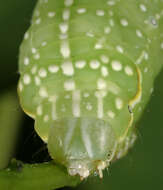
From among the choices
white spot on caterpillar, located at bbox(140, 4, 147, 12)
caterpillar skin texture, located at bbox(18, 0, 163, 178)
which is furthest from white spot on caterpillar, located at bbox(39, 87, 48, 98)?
white spot on caterpillar, located at bbox(140, 4, 147, 12)

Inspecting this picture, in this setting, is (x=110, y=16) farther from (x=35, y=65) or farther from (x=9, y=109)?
(x=9, y=109)

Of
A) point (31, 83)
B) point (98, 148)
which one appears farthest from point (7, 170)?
point (31, 83)

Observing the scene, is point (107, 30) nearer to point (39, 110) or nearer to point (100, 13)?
point (100, 13)

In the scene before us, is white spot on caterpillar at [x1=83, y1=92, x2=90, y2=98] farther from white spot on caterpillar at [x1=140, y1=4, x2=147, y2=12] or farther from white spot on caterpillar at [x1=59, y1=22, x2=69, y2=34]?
white spot on caterpillar at [x1=140, y1=4, x2=147, y2=12]

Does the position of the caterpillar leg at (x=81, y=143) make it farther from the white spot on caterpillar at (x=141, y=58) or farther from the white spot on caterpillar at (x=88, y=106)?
the white spot on caterpillar at (x=141, y=58)

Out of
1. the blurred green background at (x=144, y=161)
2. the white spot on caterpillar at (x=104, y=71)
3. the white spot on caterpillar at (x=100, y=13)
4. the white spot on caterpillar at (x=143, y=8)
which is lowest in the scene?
the blurred green background at (x=144, y=161)

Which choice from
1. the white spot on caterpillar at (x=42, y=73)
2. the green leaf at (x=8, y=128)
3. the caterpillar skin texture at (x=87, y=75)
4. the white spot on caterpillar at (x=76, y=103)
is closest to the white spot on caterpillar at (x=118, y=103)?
the caterpillar skin texture at (x=87, y=75)

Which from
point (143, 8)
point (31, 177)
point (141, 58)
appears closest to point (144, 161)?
point (141, 58)

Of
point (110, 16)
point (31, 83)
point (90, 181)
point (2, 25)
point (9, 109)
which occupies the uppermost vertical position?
point (110, 16)
